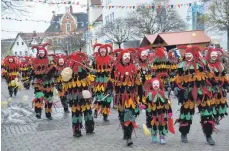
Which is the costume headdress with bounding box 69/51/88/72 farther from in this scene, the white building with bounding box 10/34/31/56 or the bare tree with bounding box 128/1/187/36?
the white building with bounding box 10/34/31/56

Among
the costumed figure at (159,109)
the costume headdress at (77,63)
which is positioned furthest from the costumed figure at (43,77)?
the costumed figure at (159,109)

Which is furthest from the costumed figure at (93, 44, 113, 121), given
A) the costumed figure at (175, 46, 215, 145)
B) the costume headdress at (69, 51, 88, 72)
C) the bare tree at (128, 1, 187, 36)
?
the bare tree at (128, 1, 187, 36)

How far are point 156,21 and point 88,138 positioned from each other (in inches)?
1044

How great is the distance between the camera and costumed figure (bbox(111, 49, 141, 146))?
25.1ft

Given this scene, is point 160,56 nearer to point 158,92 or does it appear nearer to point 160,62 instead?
point 160,62

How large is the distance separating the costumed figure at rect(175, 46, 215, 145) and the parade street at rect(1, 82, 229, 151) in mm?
405

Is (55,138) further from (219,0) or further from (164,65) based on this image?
(219,0)

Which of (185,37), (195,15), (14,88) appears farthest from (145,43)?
(14,88)

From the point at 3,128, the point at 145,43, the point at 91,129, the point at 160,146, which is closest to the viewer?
the point at 160,146

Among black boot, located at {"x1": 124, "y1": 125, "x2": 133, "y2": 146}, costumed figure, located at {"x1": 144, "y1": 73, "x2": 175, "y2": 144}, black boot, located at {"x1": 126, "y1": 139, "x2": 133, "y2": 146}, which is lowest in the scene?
black boot, located at {"x1": 126, "y1": 139, "x2": 133, "y2": 146}

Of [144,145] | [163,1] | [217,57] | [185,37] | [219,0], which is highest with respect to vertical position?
[163,1]

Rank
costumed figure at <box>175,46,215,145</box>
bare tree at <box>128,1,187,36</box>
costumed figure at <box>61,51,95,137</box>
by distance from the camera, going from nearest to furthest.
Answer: costumed figure at <box>175,46,215,145</box>, costumed figure at <box>61,51,95,137</box>, bare tree at <box>128,1,187,36</box>

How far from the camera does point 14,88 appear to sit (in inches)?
728

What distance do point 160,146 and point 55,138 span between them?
8.08 ft
